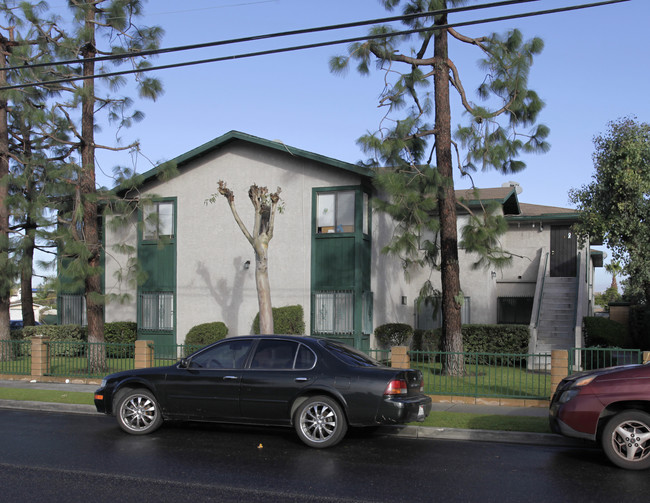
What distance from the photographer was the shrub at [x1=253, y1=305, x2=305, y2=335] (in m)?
20.8

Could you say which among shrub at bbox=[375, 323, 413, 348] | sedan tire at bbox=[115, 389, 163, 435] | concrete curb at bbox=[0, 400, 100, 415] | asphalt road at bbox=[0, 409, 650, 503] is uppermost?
shrub at bbox=[375, 323, 413, 348]

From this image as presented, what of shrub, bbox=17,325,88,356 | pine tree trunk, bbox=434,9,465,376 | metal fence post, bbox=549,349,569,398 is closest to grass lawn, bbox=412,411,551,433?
metal fence post, bbox=549,349,569,398

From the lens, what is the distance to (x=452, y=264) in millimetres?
17797

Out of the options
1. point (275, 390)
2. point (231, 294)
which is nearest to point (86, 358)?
point (231, 294)

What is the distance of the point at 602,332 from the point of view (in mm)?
21359

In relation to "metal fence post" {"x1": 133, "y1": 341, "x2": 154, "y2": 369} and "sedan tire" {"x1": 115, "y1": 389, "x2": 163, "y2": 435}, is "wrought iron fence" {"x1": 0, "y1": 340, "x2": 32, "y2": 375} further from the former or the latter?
"sedan tire" {"x1": 115, "y1": 389, "x2": 163, "y2": 435}

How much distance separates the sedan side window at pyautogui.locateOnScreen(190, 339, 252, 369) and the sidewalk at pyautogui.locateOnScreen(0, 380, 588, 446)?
255cm

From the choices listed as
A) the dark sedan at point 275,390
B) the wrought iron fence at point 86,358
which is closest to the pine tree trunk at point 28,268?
the wrought iron fence at point 86,358

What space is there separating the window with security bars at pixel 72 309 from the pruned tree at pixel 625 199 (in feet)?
58.1

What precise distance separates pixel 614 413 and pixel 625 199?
38.0 ft

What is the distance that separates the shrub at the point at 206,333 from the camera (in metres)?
21.5

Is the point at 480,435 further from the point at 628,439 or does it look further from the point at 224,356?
the point at 224,356

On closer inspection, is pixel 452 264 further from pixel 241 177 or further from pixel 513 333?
pixel 241 177

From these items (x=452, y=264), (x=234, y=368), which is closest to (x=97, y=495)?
(x=234, y=368)
